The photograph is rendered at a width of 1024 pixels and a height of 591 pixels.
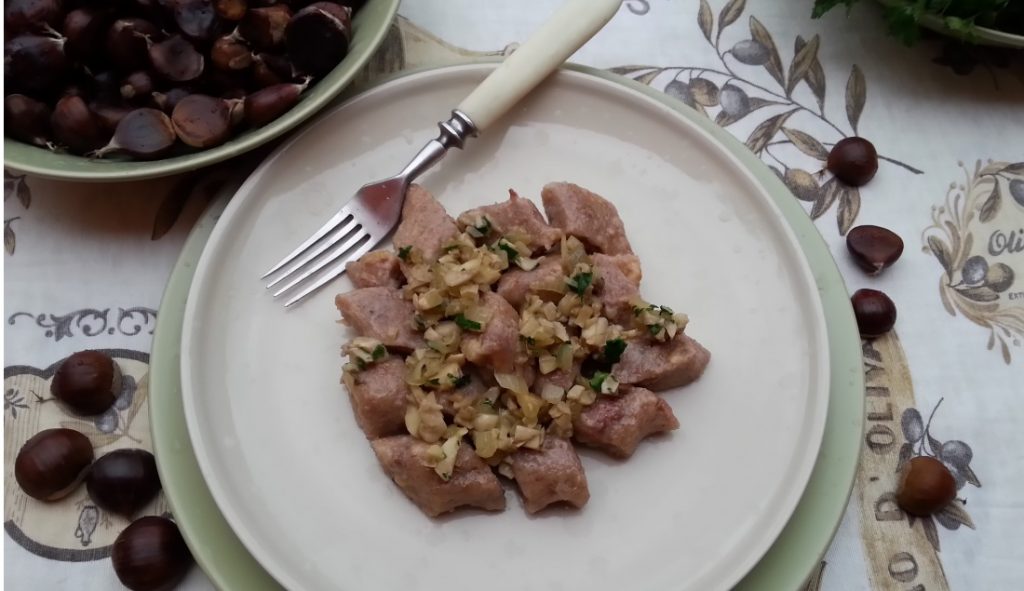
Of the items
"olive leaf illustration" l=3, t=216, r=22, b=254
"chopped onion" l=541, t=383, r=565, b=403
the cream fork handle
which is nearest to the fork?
the cream fork handle

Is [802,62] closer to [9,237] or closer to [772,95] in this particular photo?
[772,95]

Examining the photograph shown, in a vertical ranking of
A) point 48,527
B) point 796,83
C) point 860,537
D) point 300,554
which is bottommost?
point 48,527

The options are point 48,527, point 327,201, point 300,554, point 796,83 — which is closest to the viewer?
point 300,554

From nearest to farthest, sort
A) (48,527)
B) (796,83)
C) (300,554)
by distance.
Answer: (300,554) < (48,527) < (796,83)

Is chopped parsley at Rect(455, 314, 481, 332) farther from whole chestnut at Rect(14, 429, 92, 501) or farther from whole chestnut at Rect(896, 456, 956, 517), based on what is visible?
whole chestnut at Rect(896, 456, 956, 517)

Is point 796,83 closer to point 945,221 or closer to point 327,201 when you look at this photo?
point 945,221

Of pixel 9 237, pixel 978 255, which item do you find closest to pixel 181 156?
pixel 9 237

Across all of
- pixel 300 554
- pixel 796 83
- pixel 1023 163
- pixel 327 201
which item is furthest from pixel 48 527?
pixel 1023 163
